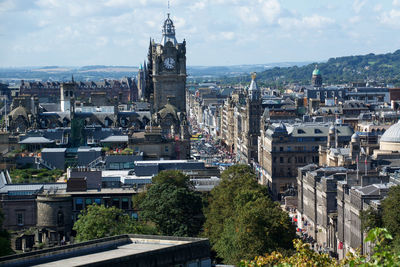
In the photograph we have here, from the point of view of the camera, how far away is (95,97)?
199 m

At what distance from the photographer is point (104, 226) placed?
89750 millimetres

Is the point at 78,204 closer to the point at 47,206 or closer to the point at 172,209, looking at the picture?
the point at 47,206

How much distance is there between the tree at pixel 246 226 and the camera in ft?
288

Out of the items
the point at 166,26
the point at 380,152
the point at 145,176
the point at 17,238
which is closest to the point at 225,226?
the point at 17,238

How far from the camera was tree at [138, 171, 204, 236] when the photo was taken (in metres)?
102

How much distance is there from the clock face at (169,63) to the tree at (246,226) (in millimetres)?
80198

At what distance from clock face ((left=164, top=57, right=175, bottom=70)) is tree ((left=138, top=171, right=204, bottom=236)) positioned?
77461 millimetres

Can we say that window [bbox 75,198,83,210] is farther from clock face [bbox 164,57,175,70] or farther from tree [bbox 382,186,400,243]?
clock face [bbox 164,57,175,70]

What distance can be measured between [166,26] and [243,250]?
107 metres

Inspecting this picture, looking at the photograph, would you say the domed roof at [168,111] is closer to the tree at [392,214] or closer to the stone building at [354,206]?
the stone building at [354,206]

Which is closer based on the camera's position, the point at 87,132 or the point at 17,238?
the point at 17,238

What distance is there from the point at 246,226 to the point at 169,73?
100560 millimetres

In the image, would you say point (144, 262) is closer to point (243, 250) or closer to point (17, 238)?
point (243, 250)

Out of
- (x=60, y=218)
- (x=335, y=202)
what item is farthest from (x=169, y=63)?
(x=60, y=218)
